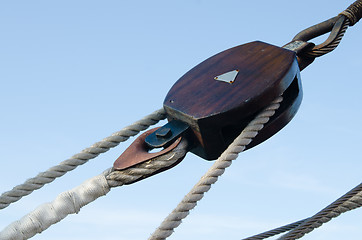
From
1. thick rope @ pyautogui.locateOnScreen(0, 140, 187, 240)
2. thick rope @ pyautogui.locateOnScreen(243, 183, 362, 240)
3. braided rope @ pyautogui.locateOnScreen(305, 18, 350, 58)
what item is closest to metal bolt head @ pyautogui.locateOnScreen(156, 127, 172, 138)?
thick rope @ pyautogui.locateOnScreen(0, 140, 187, 240)

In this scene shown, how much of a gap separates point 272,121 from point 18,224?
0.80 metres

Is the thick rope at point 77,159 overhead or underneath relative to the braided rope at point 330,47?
underneath

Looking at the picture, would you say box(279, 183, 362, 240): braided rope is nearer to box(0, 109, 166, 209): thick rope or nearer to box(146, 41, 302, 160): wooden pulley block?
box(146, 41, 302, 160): wooden pulley block

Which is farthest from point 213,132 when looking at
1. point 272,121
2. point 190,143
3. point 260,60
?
point 260,60

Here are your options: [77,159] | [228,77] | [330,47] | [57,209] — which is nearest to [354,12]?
[330,47]

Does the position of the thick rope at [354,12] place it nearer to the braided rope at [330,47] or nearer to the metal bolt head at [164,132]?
the braided rope at [330,47]

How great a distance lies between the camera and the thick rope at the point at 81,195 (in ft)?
5.47

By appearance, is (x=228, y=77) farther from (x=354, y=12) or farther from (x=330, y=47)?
(x=354, y=12)

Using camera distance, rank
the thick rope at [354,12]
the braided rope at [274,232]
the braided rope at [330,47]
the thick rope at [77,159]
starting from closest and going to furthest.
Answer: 1. the thick rope at [77,159]
2. the braided rope at [274,232]
3. the braided rope at [330,47]
4. the thick rope at [354,12]

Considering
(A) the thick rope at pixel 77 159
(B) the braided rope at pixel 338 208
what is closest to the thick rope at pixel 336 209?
(B) the braided rope at pixel 338 208

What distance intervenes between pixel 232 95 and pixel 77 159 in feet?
1.61

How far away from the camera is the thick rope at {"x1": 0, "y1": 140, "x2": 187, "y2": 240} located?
65.6 inches

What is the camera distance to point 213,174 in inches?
66.9

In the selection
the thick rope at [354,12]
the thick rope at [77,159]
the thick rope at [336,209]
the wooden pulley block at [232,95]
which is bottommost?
the thick rope at [336,209]
